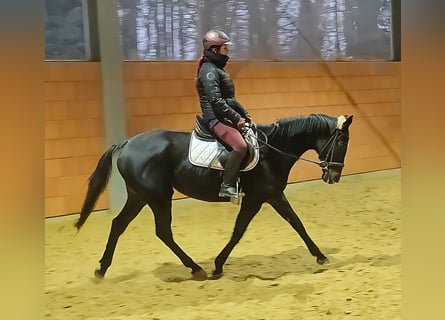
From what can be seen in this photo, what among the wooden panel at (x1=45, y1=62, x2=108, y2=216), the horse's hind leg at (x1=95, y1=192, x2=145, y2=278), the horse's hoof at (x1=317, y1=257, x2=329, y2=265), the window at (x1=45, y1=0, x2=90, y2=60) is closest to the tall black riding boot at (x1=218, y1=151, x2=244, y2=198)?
the horse's hind leg at (x1=95, y1=192, x2=145, y2=278)

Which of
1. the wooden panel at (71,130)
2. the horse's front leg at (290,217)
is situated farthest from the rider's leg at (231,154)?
Result: the wooden panel at (71,130)

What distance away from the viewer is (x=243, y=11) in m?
3.97

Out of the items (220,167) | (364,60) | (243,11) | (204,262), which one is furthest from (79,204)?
(364,60)

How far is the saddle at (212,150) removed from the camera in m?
2.35

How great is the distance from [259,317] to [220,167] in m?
0.64

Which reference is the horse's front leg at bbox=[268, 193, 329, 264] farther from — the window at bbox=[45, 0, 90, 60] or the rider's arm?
the window at bbox=[45, 0, 90, 60]

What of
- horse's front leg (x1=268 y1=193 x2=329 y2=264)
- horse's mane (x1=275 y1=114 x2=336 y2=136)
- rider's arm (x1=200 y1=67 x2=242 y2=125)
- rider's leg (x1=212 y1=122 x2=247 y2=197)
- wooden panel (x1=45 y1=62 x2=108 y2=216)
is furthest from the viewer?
wooden panel (x1=45 y1=62 x2=108 y2=216)

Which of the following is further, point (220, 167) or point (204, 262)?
point (204, 262)

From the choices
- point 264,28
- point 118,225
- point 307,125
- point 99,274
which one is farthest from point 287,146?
point 264,28

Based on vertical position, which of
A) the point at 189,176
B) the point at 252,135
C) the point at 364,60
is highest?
the point at 364,60

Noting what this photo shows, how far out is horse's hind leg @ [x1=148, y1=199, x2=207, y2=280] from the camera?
2.39 m

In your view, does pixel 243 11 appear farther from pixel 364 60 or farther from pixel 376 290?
pixel 376 290

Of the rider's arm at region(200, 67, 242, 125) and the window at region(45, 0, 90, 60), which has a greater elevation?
the window at region(45, 0, 90, 60)

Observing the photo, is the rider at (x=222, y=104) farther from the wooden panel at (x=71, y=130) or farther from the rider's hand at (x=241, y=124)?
the wooden panel at (x=71, y=130)
